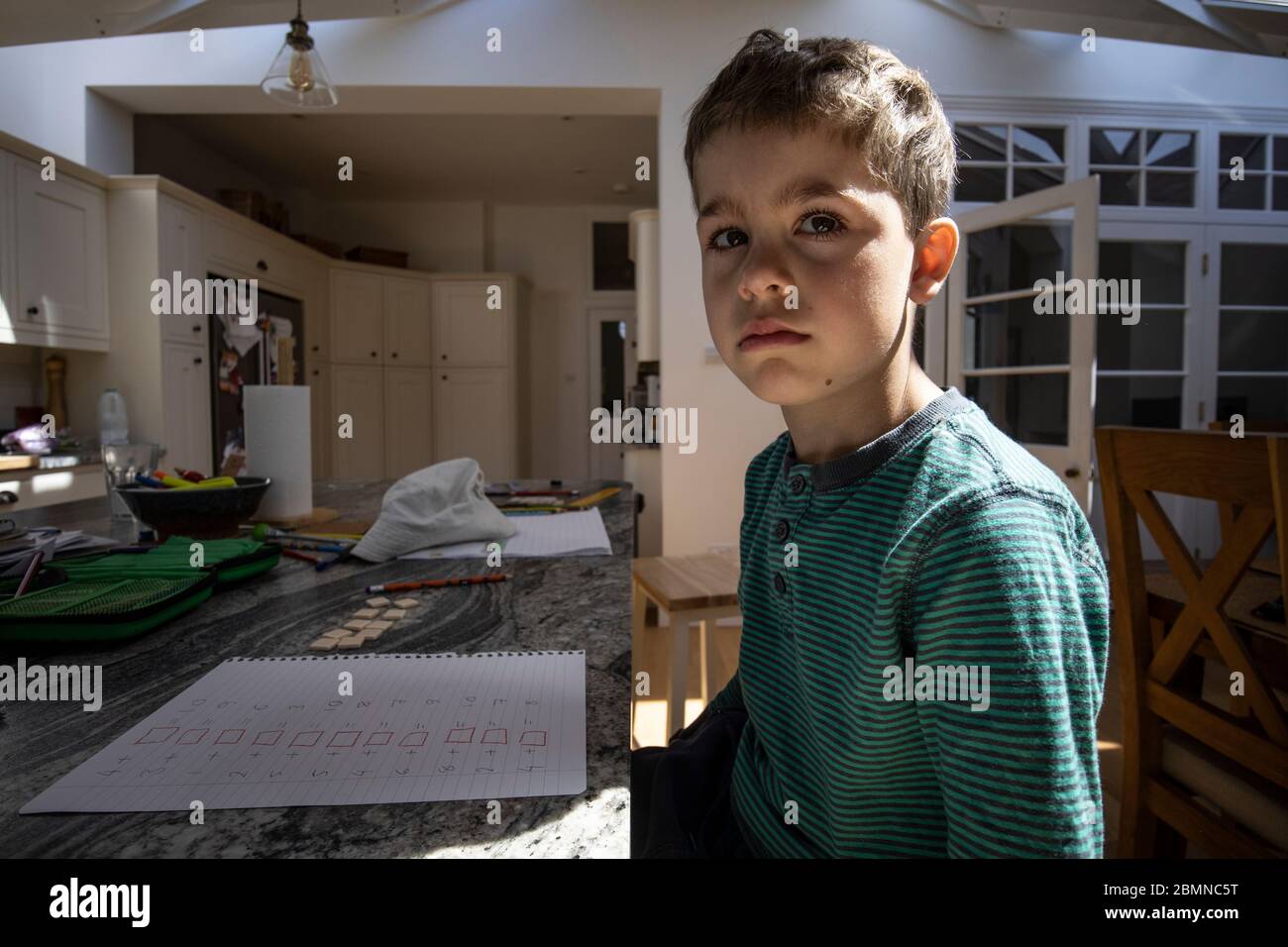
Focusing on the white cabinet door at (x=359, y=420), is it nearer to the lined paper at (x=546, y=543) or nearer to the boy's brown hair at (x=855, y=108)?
the lined paper at (x=546, y=543)

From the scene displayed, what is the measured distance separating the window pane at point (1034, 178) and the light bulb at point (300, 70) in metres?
2.82

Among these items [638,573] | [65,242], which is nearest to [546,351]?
[65,242]

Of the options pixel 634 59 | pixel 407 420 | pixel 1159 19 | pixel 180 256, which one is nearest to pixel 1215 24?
pixel 1159 19

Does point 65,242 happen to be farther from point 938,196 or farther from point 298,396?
point 938,196

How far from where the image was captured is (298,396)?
1.15 m

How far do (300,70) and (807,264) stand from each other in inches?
84.9

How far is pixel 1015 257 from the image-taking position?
10.3 ft

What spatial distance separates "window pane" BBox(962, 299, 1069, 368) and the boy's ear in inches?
107

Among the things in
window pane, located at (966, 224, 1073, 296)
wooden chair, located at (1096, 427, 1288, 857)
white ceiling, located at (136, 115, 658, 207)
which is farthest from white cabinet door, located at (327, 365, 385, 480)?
wooden chair, located at (1096, 427, 1288, 857)

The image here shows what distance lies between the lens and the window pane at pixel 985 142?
10.9ft

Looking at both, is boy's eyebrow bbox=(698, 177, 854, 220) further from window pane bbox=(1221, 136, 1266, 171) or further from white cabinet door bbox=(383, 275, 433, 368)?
white cabinet door bbox=(383, 275, 433, 368)

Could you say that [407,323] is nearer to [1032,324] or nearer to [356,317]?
[356,317]

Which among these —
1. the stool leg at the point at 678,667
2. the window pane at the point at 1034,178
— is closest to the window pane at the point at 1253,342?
the window pane at the point at 1034,178
